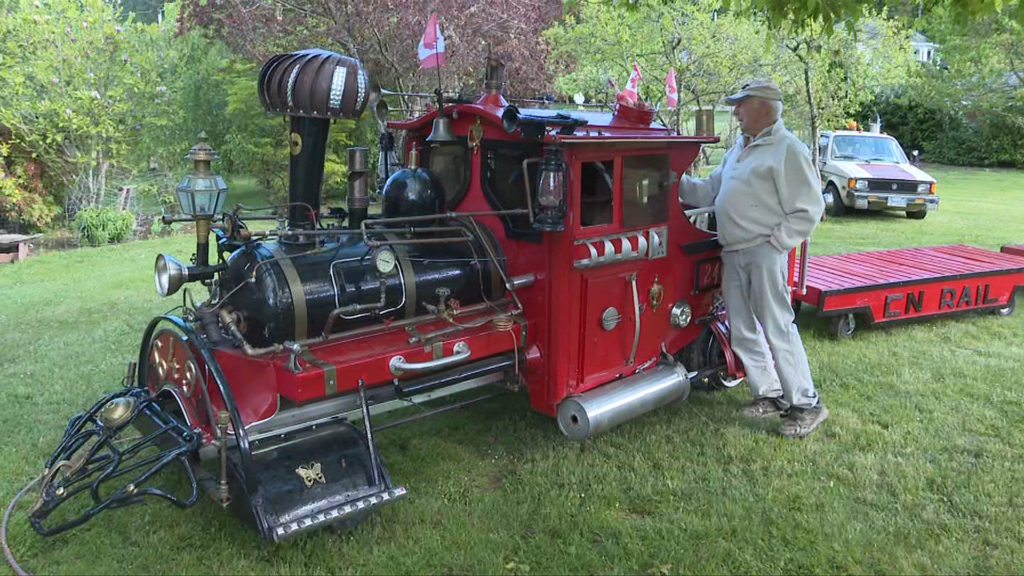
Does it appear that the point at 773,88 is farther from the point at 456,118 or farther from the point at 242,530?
the point at 242,530

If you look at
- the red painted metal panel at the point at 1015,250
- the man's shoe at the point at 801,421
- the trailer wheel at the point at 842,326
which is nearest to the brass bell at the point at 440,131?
the man's shoe at the point at 801,421

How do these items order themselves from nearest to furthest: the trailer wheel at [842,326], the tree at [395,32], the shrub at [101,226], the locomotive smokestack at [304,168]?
the locomotive smokestack at [304,168] → the trailer wheel at [842,326] → the tree at [395,32] → the shrub at [101,226]

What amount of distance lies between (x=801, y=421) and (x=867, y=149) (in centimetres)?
1178

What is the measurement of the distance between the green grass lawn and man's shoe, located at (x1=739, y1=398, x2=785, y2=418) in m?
0.14

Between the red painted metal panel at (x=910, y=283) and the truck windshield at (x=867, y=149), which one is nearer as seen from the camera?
the red painted metal panel at (x=910, y=283)

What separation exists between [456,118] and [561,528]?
7.94ft

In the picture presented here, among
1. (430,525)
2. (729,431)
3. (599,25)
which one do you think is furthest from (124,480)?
(599,25)

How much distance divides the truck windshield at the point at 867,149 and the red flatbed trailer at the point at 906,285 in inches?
274

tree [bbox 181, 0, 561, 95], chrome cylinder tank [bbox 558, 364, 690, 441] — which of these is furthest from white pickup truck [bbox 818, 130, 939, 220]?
chrome cylinder tank [bbox 558, 364, 690, 441]

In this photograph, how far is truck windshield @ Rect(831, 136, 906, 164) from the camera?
1448 centimetres

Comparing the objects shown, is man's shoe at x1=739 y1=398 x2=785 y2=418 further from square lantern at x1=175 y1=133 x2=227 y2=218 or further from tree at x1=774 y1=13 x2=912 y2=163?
tree at x1=774 y1=13 x2=912 y2=163

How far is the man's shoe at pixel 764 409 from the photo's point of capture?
15.9 feet

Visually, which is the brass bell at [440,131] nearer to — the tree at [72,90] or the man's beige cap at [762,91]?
the man's beige cap at [762,91]

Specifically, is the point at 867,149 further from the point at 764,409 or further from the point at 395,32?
the point at 764,409
